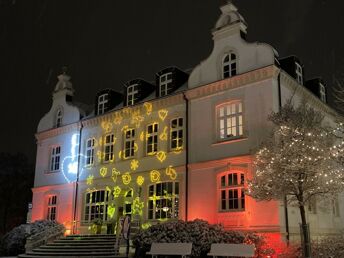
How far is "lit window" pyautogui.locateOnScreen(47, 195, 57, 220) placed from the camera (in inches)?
1190

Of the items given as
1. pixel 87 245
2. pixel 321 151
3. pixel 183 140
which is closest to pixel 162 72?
pixel 183 140

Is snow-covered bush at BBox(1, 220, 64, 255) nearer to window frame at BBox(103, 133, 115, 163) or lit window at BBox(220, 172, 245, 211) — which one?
window frame at BBox(103, 133, 115, 163)

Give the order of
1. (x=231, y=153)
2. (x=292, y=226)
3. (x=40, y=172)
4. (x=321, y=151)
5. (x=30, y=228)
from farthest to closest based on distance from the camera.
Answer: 1. (x=40, y=172)
2. (x=30, y=228)
3. (x=231, y=153)
4. (x=292, y=226)
5. (x=321, y=151)

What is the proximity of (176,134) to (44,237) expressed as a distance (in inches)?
373

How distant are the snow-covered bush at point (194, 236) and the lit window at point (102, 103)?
1186 cm

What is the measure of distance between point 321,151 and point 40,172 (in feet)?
71.0

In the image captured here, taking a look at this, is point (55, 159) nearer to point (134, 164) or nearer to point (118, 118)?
point (118, 118)

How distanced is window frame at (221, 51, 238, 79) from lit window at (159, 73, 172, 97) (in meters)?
3.97

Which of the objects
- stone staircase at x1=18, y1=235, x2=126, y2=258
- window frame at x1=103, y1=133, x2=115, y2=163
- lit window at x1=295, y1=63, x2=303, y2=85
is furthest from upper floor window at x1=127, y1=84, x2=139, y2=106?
lit window at x1=295, y1=63, x2=303, y2=85

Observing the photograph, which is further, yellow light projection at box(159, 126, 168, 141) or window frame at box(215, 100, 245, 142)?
yellow light projection at box(159, 126, 168, 141)

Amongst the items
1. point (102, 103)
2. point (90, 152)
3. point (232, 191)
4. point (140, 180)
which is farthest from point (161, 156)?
point (102, 103)

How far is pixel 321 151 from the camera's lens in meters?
16.4

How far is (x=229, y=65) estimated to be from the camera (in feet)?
73.7

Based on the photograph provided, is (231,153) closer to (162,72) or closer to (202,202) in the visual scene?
(202,202)
